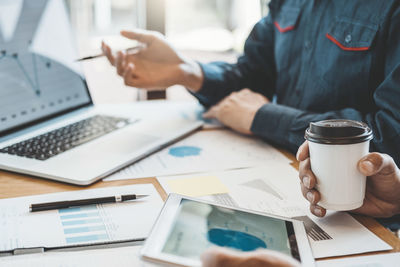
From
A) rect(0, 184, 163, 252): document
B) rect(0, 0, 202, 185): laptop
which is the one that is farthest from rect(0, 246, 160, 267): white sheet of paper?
rect(0, 0, 202, 185): laptop

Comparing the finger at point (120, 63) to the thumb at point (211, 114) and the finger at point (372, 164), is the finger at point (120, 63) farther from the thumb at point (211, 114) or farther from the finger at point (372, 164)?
the finger at point (372, 164)

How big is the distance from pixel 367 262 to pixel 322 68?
669mm

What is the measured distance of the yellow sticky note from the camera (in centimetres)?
87

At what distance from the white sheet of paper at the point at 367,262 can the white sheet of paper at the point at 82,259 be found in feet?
A: 0.82

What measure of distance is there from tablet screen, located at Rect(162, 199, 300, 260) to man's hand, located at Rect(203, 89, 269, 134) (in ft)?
1.64

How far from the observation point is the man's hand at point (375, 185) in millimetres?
681

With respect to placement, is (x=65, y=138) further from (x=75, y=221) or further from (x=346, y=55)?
(x=346, y=55)

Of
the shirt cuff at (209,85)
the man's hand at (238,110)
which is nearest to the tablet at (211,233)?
the man's hand at (238,110)

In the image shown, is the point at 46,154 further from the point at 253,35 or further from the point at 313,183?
the point at 253,35

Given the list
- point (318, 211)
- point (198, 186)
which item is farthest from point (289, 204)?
point (198, 186)

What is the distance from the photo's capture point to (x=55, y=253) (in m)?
0.66

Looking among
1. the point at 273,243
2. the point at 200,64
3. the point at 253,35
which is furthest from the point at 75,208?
Answer: the point at 253,35

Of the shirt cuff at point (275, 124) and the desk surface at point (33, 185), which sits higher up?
the shirt cuff at point (275, 124)

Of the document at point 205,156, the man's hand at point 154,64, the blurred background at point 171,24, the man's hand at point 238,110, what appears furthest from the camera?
the blurred background at point 171,24
